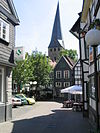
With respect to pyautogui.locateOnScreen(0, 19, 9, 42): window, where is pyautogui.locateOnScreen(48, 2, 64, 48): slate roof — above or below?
above

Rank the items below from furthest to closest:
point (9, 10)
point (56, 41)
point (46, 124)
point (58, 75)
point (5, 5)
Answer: point (56, 41)
point (58, 75)
point (9, 10)
point (5, 5)
point (46, 124)

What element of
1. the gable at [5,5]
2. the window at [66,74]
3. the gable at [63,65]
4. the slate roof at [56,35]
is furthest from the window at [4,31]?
the slate roof at [56,35]

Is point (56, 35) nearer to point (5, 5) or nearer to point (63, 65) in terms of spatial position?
point (63, 65)

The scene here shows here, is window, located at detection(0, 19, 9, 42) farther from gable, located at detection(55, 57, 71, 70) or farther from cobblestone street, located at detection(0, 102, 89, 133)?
gable, located at detection(55, 57, 71, 70)

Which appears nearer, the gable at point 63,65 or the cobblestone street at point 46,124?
the cobblestone street at point 46,124

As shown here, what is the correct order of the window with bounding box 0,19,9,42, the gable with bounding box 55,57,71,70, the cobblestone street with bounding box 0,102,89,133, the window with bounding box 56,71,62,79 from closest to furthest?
the cobblestone street with bounding box 0,102,89,133
the window with bounding box 0,19,9,42
the gable with bounding box 55,57,71,70
the window with bounding box 56,71,62,79

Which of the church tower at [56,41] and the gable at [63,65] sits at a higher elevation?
the church tower at [56,41]

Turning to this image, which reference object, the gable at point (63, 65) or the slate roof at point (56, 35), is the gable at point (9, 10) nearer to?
the gable at point (63, 65)

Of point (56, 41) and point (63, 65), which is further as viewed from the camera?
point (56, 41)

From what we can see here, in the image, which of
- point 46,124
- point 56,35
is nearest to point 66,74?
point 46,124

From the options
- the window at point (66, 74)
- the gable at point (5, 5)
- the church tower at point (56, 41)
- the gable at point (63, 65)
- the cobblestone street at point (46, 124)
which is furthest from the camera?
the church tower at point (56, 41)

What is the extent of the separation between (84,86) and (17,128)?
6.63m

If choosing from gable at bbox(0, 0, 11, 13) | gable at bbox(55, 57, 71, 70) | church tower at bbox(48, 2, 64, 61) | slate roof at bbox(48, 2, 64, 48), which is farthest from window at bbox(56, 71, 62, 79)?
gable at bbox(0, 0, 11, 13)

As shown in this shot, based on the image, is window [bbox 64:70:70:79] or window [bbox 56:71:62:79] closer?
window [bbox 64:70:70:79]
